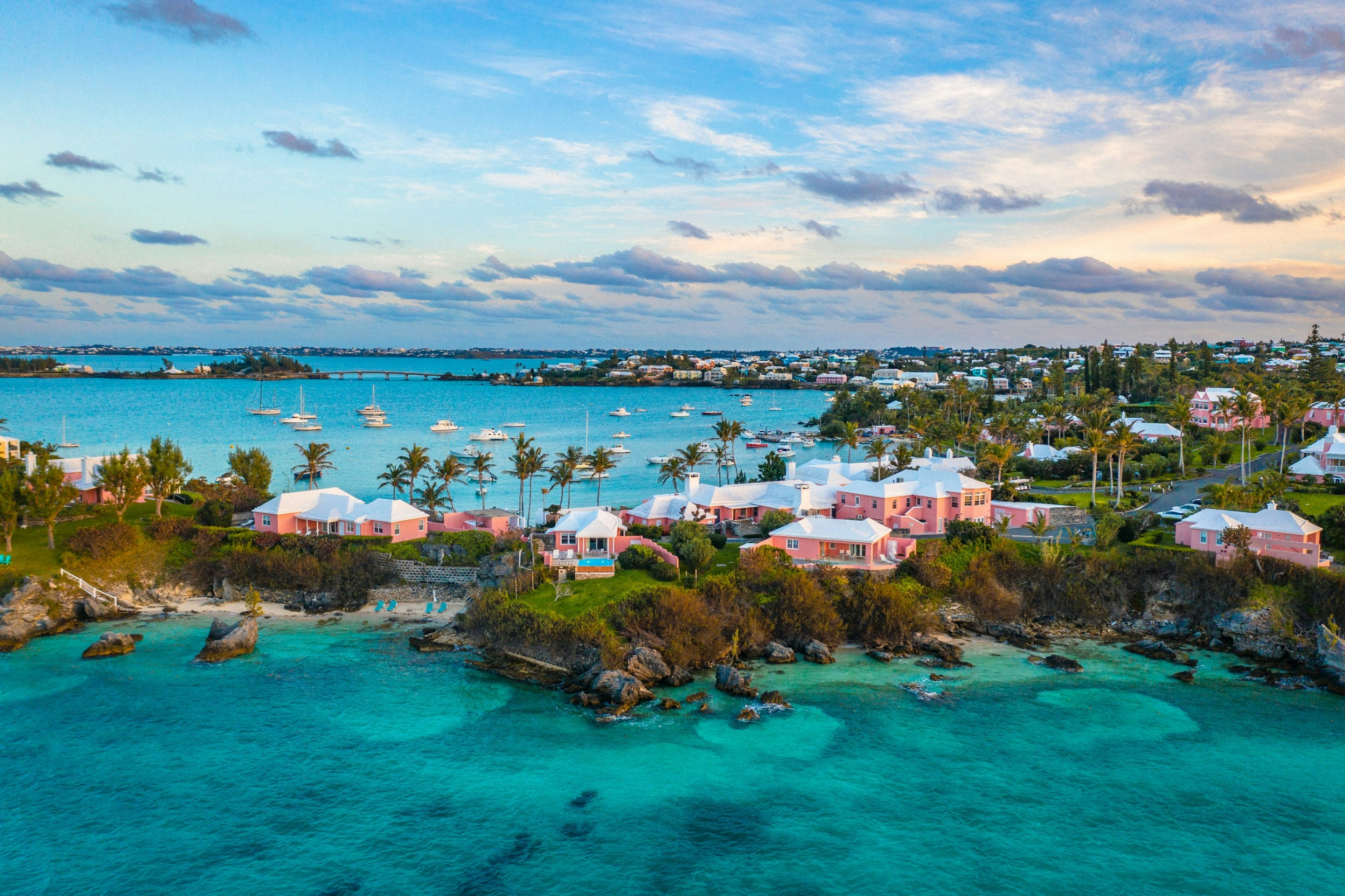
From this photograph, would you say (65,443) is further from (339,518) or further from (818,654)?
(818,654)

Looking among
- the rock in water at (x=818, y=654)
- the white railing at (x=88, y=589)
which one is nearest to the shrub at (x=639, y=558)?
the rock in water at (x=818, y=654)

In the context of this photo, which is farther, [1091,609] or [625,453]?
[625,453]

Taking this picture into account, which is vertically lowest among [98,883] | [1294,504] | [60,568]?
[98,883]

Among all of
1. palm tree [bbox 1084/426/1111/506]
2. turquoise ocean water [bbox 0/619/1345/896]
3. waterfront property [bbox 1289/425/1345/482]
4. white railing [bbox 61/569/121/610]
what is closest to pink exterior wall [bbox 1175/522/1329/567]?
turquoise ocean water [bbox 0/619/1345/896]

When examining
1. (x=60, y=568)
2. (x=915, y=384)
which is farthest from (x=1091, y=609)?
(x=915, y=384)

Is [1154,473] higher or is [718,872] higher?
[1154,473]

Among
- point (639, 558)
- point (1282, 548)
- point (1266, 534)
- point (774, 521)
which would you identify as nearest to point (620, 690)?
point (639, 558)

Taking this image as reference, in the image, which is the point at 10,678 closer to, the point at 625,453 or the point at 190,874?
the point at 190,874
